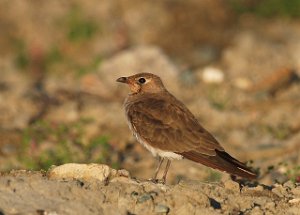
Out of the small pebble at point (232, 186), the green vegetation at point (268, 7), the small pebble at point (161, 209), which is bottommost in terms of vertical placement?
the small pebble at point (161, 209)

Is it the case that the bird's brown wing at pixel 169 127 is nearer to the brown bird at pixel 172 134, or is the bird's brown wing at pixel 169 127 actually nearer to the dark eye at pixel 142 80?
the brown bird at pixel 172 134

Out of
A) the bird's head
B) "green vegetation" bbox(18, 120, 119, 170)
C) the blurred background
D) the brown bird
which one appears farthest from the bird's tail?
"green vegetation" bbox(18, 120, 119, 170)

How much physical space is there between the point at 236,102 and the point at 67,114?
3.06 meters

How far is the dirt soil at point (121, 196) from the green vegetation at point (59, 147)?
3028 mm

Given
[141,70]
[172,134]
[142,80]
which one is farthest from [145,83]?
[141,70]

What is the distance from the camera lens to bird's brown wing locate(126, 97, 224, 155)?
8.29 meters

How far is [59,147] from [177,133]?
131 inches

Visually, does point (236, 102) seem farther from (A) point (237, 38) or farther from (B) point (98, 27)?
(B) point (98, 27)

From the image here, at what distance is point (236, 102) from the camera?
1408cm

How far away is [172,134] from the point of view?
8430 mm

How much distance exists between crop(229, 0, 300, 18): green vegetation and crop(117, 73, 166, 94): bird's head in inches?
347

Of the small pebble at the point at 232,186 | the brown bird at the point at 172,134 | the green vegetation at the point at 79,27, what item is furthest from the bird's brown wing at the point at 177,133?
the green vegetation at the point at 79,27

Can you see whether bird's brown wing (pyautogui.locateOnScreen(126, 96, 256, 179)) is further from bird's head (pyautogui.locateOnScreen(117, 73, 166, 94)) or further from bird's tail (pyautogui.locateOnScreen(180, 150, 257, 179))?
bird's head (pyautogui.locateOnScreen(117, 73, 166, 94))

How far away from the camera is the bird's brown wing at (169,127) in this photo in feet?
27.2
